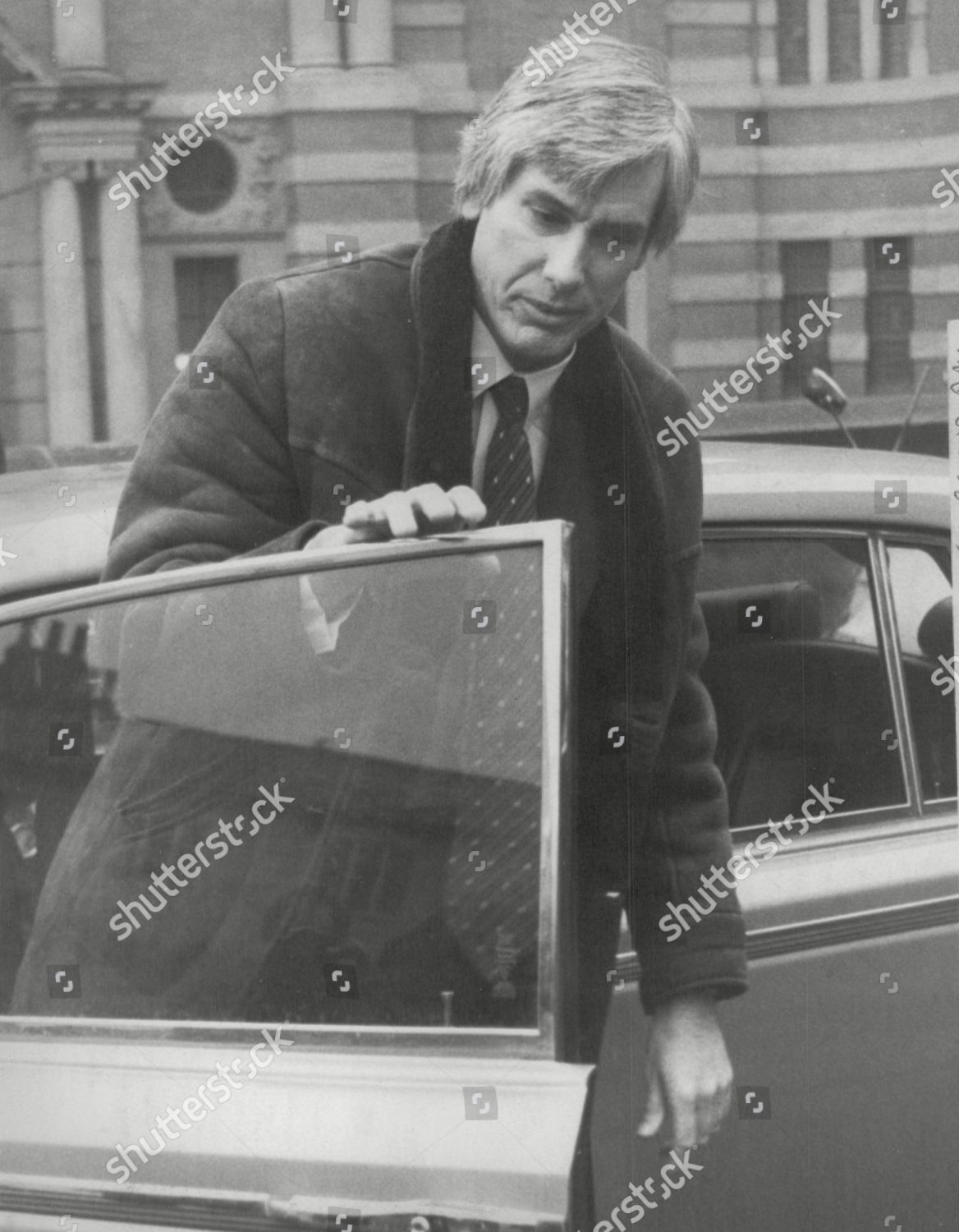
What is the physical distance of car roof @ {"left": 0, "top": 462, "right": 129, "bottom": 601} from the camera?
2.16m

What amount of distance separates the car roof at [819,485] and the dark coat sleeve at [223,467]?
0.62 meters

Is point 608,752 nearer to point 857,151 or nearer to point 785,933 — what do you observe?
point 785,933

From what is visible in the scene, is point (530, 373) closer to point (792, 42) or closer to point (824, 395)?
point (824, 395)

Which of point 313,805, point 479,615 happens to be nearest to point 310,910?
point 313,805

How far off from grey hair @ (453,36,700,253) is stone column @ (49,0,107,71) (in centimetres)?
57

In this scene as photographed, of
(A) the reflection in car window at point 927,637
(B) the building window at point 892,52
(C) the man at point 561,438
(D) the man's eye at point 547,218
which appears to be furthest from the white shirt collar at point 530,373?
(B) the building window at point 892,52

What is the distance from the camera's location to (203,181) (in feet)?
7.77

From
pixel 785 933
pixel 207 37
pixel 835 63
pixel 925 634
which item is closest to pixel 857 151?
pixel 835 63

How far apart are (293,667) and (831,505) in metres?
0.86

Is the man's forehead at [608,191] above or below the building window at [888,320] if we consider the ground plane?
above

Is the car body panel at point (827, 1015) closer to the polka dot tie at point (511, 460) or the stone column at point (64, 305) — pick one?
the polka dot tie at point (511, 460)

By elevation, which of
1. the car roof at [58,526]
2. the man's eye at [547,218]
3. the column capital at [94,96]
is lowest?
the car roof at [58,526]

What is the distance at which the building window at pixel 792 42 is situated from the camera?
7.84 ft

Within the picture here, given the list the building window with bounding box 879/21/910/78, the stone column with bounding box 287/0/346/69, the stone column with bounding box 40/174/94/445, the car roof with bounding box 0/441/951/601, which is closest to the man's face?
the car roof with bounding box 0/441/951/601
